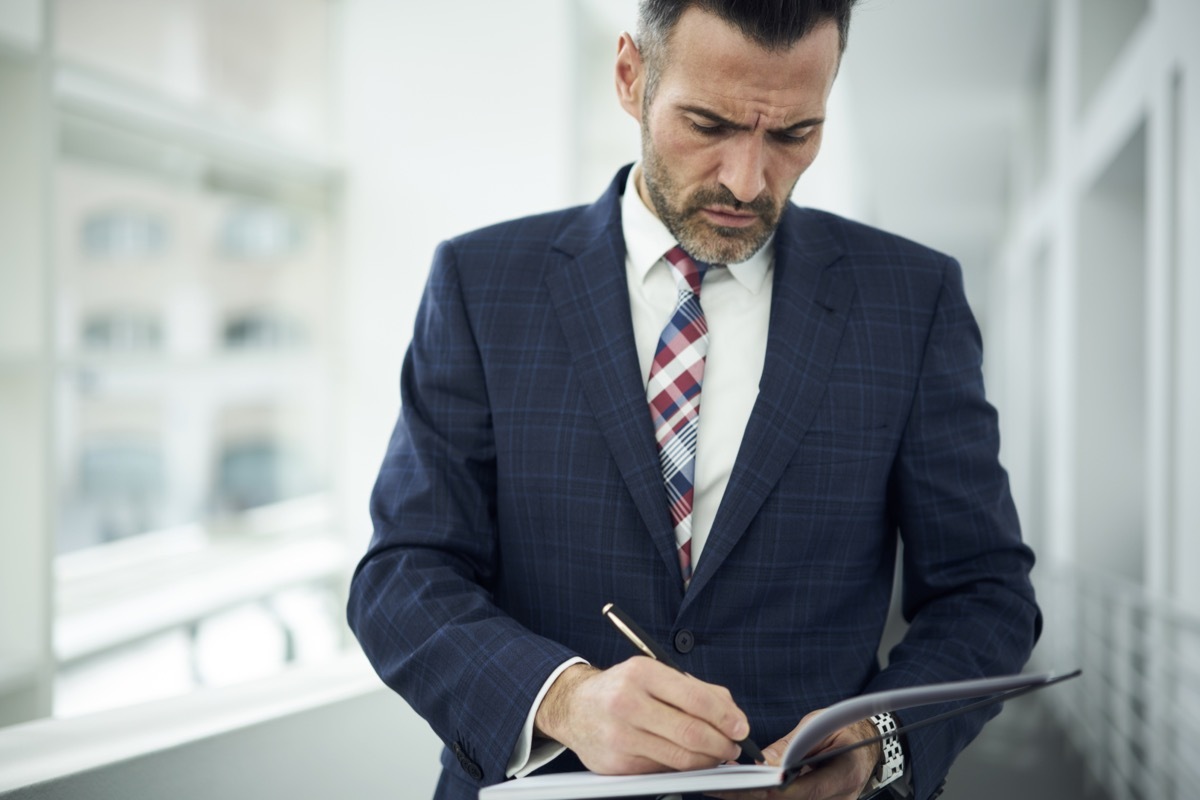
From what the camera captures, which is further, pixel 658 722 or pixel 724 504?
pixel 724 504

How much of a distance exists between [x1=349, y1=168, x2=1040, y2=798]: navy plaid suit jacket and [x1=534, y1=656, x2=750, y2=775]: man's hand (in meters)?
0.17

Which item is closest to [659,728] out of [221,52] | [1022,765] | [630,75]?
[630,75]

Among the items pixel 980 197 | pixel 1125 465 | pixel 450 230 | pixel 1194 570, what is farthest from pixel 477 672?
pixel 980 197

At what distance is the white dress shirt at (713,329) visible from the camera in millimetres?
1151

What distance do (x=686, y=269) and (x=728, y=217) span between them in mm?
82

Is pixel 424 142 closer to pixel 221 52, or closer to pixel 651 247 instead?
pixel 221 52

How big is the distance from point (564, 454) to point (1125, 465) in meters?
4.65

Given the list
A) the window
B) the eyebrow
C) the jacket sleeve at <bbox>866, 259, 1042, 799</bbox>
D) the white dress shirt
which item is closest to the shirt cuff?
the white dress shirt

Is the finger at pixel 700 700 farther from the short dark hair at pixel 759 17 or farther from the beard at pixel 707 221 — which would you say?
the short dark hair at pixel 759 17

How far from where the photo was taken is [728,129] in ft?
3.77

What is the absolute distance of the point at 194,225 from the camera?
330 cm

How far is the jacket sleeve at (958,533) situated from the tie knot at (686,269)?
0.92 ft

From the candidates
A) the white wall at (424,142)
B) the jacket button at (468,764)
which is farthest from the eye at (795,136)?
the white wall at (424,142)

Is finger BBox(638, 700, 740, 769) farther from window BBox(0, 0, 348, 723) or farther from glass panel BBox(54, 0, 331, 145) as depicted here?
glass panel BBox(54, 0, 331, 145)
